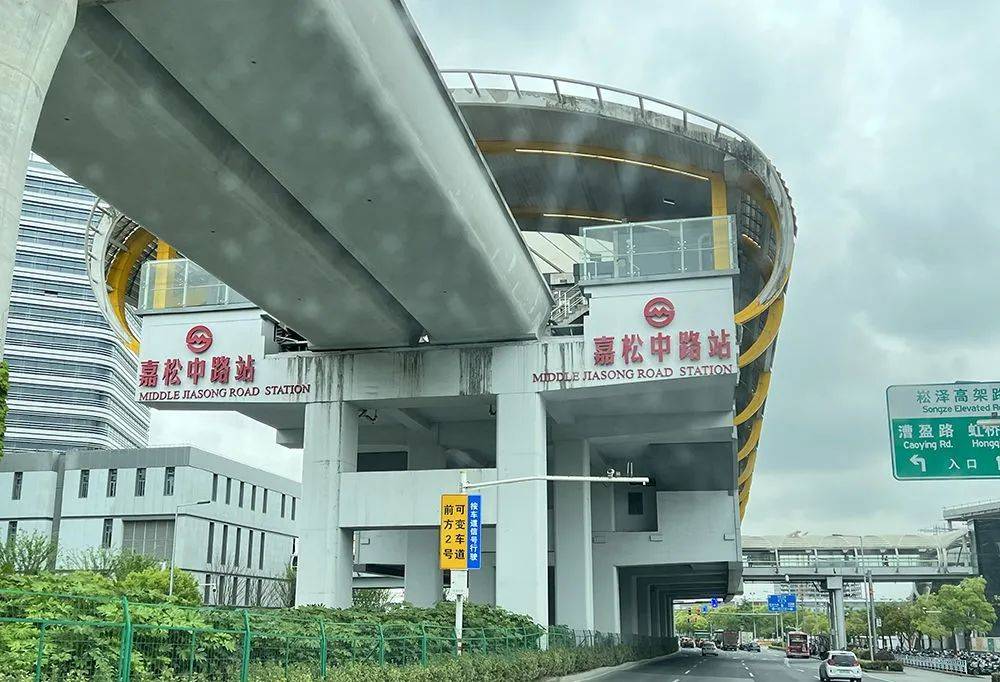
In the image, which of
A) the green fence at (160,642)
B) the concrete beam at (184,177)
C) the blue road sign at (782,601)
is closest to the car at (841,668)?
the concrete beam at (184,177)

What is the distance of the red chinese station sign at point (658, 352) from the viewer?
28.9 metres

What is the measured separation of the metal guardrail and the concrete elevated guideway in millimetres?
36488

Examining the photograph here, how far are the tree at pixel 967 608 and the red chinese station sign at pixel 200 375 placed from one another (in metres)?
61.1

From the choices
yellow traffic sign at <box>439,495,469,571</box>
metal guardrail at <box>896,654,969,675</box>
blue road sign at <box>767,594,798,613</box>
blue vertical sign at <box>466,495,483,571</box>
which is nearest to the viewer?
yellow traffic sign at <box>439,495,469,571</box>

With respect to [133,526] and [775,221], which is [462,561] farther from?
[133,526]

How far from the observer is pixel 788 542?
109750 mm

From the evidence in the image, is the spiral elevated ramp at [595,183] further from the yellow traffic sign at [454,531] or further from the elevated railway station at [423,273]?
the yellow traffic sign at [454,531]

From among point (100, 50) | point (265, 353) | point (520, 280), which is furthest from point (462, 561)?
point (100, 50)

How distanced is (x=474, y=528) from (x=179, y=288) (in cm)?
1317

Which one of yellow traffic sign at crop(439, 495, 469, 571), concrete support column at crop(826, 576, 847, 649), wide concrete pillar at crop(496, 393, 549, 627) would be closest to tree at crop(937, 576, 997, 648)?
concrete support column at crop(826, 576, 847, 649)

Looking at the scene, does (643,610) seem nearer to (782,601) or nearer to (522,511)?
(782,601)

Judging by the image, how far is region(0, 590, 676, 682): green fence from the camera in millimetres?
11086

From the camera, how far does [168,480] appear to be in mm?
76000

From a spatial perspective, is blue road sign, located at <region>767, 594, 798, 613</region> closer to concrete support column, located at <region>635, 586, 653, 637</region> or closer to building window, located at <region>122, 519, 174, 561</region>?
concrete support column, located at <region>635, 586, 653, 637</region>
